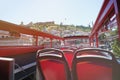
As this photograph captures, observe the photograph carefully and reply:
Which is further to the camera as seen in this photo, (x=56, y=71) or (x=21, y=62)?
(x=21, y=62)

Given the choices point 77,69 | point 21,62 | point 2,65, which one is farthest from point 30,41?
point 2,65

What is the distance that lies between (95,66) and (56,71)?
51 centimetres

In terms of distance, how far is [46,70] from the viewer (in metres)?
1.84

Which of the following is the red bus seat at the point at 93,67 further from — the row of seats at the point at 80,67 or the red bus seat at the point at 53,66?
the red bus seat at the point at 53,66

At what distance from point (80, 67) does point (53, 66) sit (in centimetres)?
37

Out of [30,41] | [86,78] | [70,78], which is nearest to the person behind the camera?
[86,78]

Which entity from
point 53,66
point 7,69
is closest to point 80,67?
point 53,66

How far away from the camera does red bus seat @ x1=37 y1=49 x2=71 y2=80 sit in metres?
1.68

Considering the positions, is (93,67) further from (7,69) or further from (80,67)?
(7,69)

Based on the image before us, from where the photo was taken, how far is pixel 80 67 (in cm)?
150

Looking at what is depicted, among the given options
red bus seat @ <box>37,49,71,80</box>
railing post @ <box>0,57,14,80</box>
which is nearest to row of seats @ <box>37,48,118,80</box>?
red bus seat @ <box>37,49,71,80</box>

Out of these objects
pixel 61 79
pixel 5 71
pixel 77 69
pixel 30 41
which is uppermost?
pixel 30 41

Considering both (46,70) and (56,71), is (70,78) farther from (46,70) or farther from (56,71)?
(46,70)

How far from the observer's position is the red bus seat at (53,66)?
1.68 meters
